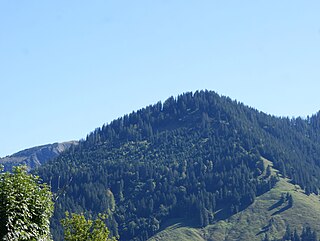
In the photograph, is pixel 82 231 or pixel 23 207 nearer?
pixel 23 207

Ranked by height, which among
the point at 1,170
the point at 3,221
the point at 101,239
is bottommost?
the point at 101,239

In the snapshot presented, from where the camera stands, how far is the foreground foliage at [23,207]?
3262cm

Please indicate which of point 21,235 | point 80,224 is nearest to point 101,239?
point 80,224

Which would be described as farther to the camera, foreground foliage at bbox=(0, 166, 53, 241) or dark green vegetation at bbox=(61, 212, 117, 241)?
dark green vegetation at bbox=(61, 212, 117, 241)

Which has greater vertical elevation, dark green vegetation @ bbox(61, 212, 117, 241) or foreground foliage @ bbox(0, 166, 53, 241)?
foreground foliage @ bbox(0, 166, 53, 241)

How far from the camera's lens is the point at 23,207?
3356cm

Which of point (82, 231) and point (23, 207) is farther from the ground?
point (23, 207)

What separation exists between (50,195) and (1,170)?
310cm

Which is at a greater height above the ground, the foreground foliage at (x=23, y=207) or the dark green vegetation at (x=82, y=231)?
the foreground foliage at (x=23, y=207)

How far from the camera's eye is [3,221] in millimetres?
32562

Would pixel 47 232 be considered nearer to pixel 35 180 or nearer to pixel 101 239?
pixel 35 180

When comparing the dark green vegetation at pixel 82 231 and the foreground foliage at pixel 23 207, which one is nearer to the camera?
the foreground foliage at pixel 23 207

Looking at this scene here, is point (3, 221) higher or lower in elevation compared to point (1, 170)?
lower

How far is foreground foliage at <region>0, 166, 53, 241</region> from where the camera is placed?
107 feet
